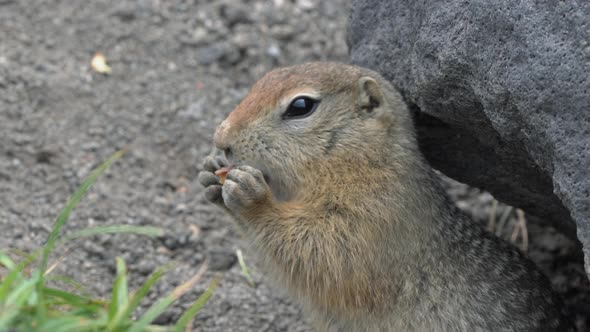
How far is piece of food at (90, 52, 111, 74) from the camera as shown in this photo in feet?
19.1

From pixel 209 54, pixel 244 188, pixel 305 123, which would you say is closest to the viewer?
pixel 244 188

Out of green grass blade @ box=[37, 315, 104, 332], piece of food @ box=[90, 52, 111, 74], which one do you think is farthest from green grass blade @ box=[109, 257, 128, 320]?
piece of food @ box=[90, 52, 111, 74]

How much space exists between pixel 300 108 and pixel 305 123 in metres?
0.08

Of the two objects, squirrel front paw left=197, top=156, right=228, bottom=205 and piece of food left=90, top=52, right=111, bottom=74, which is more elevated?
piece of food left=90, top=52, right=111, bottom=74

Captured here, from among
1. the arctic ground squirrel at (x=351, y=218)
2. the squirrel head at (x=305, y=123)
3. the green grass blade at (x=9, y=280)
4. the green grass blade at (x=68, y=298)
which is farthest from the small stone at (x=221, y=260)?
the green grass blade at (x=9, y=280)

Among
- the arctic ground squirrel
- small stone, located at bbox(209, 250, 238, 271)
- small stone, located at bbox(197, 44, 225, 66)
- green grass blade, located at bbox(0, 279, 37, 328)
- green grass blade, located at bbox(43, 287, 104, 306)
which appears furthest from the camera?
small stone, located at bbox(197, 44, 225, 66)

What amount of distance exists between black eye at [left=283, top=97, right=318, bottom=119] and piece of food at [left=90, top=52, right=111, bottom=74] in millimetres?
2561

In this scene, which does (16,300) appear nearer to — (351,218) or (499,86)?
(351,218)

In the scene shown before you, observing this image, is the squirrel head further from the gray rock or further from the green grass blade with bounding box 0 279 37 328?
the green grass blade with bounding box 0 279 37 328

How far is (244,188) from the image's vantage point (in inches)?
140

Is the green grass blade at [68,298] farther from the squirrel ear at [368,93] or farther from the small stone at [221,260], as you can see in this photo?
the small stone at [221,260]

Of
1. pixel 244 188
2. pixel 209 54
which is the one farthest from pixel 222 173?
pixel 209 54

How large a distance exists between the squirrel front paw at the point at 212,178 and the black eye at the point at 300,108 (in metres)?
0.41

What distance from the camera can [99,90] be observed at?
5680 mm
